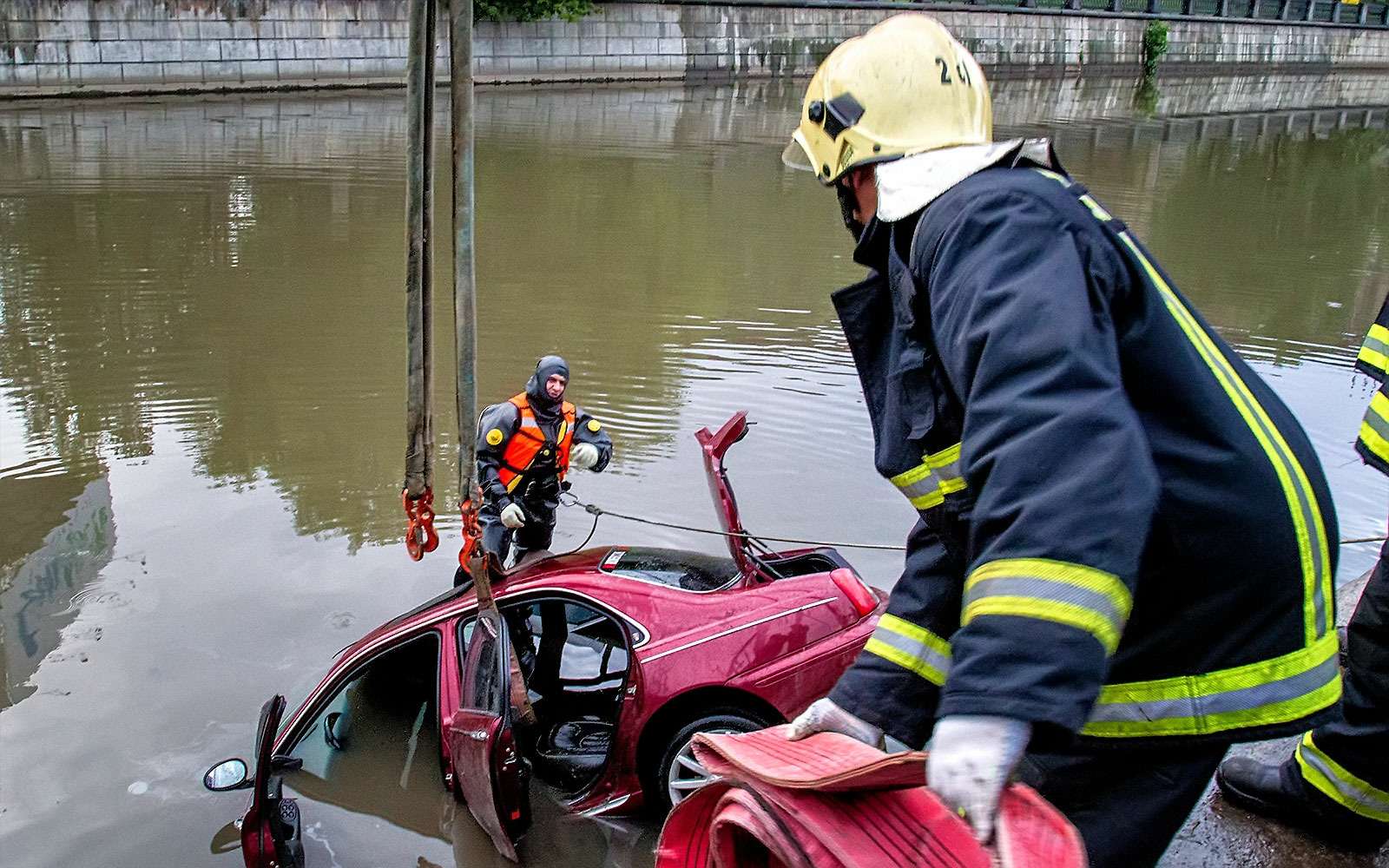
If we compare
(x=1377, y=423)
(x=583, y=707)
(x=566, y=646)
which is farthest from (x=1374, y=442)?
(x=566, y=646)

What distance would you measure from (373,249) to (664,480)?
7806 millimetres

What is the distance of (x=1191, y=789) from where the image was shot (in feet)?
6.33

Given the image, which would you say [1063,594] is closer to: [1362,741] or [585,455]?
[1362,741]

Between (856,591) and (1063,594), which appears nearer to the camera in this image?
(1063,594)

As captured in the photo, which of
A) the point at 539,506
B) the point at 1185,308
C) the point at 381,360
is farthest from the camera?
the point at 381,360

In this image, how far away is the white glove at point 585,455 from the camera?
21.0 feet

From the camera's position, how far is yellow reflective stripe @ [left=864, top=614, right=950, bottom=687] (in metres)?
2.13

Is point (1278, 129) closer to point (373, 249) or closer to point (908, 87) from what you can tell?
point (373, 249)

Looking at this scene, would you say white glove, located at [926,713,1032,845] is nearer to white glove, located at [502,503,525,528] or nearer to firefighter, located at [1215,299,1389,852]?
firefighter, located at [1215,299,1389,852]

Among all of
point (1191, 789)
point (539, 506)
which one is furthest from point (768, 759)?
point (539, 506)

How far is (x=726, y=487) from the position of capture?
483cm

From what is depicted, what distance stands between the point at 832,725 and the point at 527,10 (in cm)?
3206

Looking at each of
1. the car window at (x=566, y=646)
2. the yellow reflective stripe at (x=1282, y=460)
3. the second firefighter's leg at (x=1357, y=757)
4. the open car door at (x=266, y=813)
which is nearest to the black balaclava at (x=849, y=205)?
the yellow reflective stripe at (x=1282, y=460)

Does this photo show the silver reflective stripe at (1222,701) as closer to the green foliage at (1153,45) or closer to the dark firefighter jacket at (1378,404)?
the dark firefighter jacket at (1378,404)
